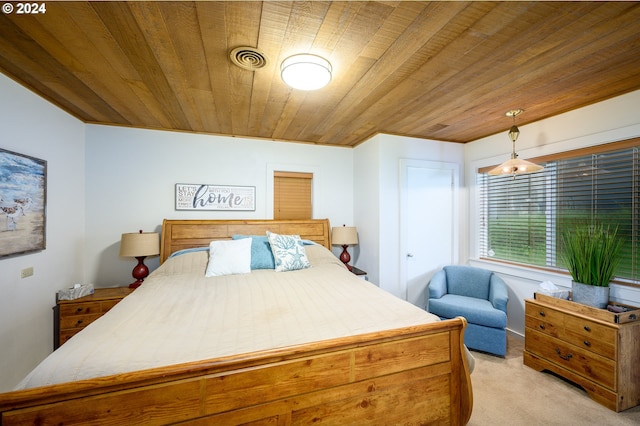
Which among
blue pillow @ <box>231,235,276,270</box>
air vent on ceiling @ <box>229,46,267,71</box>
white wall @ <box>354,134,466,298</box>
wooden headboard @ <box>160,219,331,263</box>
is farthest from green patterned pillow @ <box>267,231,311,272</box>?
air vent on ceiling @ <box>229,46,267,71</box>

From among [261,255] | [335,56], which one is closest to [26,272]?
[261,255]

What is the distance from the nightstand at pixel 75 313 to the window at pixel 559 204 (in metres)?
4.45

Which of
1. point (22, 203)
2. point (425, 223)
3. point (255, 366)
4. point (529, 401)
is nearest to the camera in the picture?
point (255, 366)

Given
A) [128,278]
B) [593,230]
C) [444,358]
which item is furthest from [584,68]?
[128,278]

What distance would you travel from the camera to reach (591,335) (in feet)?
6.40

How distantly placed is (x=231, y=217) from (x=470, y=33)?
2977mm

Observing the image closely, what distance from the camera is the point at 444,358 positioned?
1446mm

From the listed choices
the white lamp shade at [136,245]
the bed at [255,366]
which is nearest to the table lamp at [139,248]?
the white lamp shade at [136,245]

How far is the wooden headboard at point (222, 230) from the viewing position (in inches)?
118

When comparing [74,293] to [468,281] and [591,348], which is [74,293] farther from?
[591,348]

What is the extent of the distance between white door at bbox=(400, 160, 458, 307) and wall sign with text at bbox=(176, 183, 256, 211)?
6.73 ft

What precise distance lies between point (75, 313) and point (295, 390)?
8.26ft

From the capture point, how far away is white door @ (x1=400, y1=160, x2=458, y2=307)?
10.8 feet

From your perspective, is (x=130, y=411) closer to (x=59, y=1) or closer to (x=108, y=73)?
(x=59, y=1)
